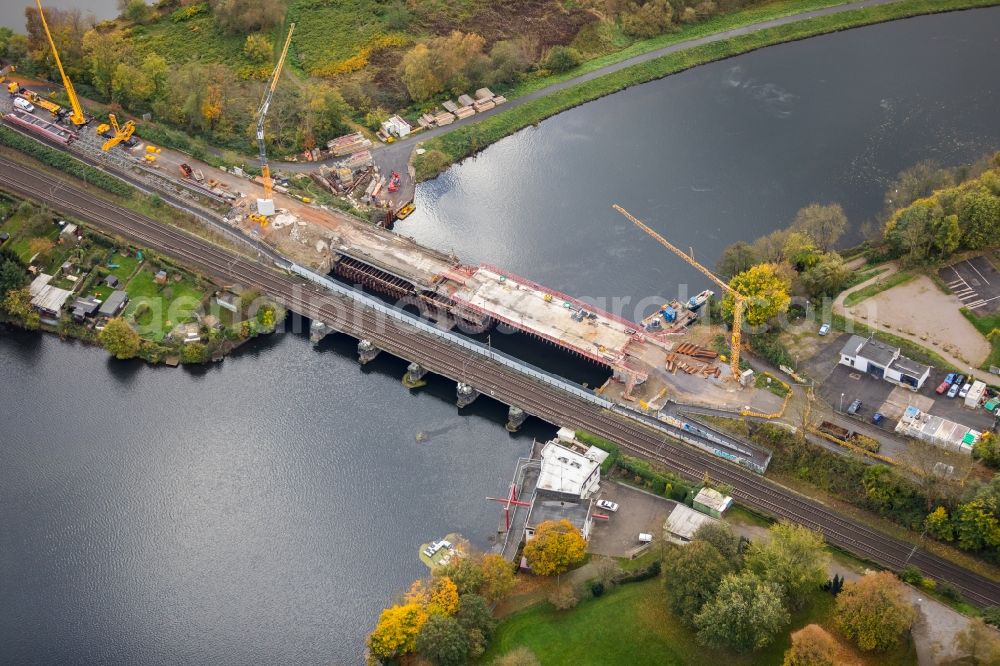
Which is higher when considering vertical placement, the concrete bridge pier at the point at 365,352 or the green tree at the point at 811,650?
the green tree at the point at 811,650

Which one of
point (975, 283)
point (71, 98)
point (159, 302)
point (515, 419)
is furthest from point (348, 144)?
point (975, 283)

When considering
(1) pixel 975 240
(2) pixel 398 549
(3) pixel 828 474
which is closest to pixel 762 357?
(3) pixel 828 474

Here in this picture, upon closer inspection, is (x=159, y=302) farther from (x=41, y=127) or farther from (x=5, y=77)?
(x=5, y=77)

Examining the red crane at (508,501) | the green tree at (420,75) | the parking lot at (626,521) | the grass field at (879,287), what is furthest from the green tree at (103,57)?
the grass field at (879,287)

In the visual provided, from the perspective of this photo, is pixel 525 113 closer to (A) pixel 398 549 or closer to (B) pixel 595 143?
(B) pixel 595 143

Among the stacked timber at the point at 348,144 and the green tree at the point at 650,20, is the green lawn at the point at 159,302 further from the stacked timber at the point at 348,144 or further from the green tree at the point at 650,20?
the green tree at the point at 650,20

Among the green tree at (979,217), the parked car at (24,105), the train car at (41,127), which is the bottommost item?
the train car at (41,127)

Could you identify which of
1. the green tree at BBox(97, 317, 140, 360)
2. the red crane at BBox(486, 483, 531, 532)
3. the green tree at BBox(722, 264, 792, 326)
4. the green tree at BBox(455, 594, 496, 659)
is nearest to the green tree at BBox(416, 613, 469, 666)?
the green tree at BBox(455, 594, 496, 659)
